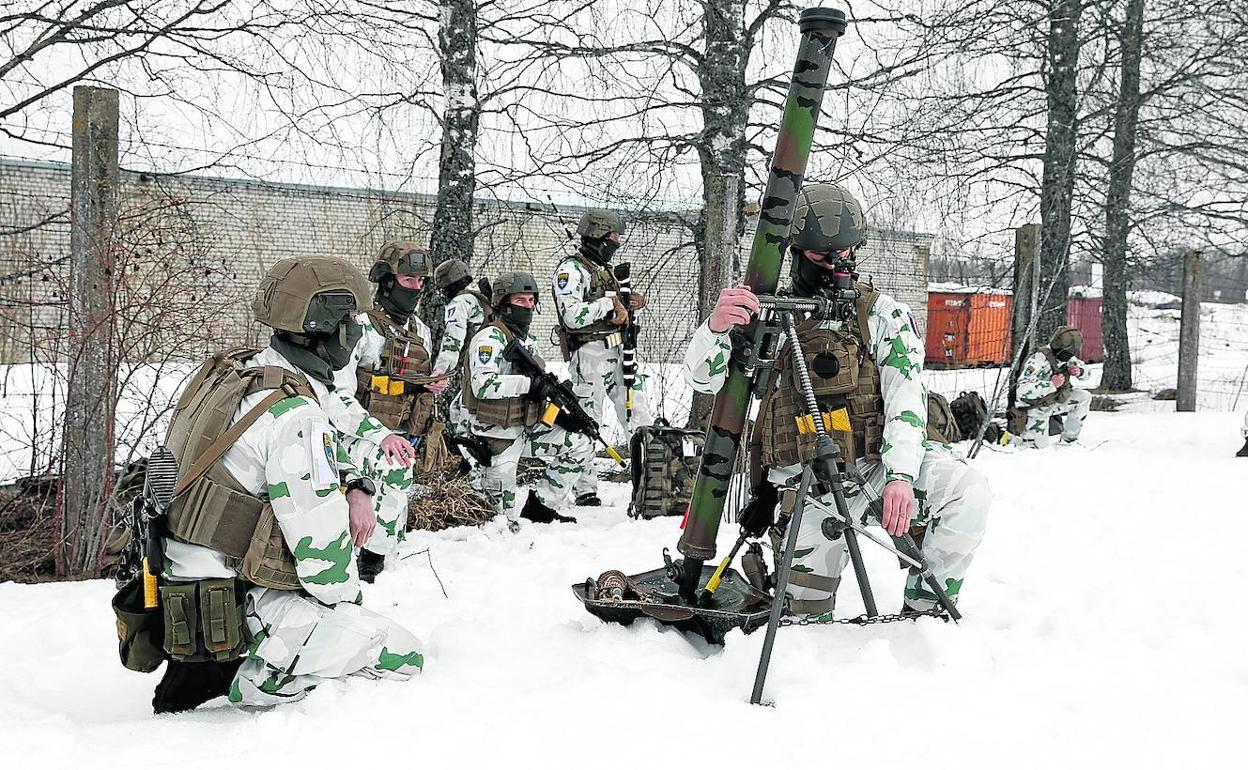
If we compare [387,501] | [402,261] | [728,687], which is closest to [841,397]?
[728,687]

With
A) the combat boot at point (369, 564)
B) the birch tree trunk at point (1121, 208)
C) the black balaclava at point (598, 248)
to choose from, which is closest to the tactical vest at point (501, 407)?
the black balaclava at point (598, 248)

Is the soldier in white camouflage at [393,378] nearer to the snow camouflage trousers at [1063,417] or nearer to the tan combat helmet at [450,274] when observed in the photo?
the tan combat helmet at [450,274]

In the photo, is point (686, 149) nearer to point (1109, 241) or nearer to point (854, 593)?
point (854, 593)

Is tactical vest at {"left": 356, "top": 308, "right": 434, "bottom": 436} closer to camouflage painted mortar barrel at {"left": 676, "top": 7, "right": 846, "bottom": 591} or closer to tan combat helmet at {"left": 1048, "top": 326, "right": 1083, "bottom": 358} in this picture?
camouflage painted mortar barrel at {"left": 676, "top": 7, "right": 846, "bottom": 591}

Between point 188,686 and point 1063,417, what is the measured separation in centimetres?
1010

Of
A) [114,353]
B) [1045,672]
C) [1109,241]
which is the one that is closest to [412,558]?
[114,353]

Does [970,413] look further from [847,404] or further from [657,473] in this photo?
[847,404]

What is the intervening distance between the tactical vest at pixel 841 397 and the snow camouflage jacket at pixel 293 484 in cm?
173

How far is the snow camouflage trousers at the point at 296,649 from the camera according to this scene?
301 centimetres

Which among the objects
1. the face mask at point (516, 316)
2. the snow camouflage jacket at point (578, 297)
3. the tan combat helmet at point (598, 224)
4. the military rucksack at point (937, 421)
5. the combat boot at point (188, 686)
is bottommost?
the combat boot at point (188, 686)

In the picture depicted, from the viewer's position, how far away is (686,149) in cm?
777

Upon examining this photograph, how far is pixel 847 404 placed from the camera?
3.65 m

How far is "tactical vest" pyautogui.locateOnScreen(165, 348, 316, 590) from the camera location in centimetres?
288

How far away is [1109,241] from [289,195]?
38.3 ft
